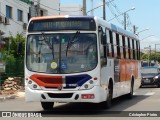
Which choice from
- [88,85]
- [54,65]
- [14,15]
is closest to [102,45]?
[88,85]

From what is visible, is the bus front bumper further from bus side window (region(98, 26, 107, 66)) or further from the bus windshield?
bus side window (region(98, 26, 107, 66))

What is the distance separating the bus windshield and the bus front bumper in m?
0.66

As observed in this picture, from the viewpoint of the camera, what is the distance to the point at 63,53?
1506 cm

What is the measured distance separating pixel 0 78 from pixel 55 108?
11.1 m

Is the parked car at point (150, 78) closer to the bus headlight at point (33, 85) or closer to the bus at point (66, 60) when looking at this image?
the bus at point (66, 60)

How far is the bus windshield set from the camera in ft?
49.0

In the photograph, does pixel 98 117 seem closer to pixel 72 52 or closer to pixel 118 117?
pixel 118 117

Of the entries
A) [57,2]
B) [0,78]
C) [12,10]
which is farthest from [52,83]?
[57,2]

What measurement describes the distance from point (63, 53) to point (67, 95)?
134 cm

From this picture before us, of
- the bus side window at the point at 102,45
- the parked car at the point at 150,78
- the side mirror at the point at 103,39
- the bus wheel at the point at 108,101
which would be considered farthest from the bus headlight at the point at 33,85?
the parked car at the point at 150,78

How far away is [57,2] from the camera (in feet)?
189

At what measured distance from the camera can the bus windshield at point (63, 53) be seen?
14.9 meters

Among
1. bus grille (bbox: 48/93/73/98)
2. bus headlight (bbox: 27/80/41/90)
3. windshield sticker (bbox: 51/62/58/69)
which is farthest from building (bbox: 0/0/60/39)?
bus grille (bbox: 48/93/73/98)

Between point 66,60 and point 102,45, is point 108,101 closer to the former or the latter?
point 102,45
